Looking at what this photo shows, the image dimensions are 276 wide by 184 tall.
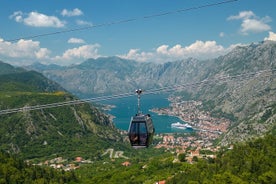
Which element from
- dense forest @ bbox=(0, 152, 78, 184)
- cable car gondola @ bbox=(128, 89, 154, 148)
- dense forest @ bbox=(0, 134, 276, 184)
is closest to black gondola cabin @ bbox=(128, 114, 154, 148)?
cable car gondola @ bbox=(128, 89, 154, 148)

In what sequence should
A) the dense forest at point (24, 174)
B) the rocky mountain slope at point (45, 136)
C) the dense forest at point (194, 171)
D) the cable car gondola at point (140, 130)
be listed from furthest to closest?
1. the rocky mountain slope at point (45, 136)
2. the dense forest at point (24, 174)
3. the dense forest at point (194, 171)
4. the cable car gondola at point (140, 130)

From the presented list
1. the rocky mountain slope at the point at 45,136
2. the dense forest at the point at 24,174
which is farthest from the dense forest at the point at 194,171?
→ the rocky mountain slope at the point at 45,136

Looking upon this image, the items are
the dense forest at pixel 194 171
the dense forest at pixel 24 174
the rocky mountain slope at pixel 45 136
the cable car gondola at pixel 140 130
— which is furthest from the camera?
the rocky mountain slope at pixel 45 136

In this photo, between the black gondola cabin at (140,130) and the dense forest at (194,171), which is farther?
the dense forest at (194,171)

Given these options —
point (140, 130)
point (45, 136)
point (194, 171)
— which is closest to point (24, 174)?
point (194, 171)

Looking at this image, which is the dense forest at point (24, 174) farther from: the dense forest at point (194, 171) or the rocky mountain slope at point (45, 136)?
the rocky mountain slope at point (45, 136)

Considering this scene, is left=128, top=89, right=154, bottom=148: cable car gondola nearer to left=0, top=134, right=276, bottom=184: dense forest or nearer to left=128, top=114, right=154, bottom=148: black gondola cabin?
left=128, top=114, right=154, bottom=148: black gondola cabin

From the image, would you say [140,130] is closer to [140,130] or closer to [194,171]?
[140,130]

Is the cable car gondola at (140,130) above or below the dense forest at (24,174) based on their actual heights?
above
